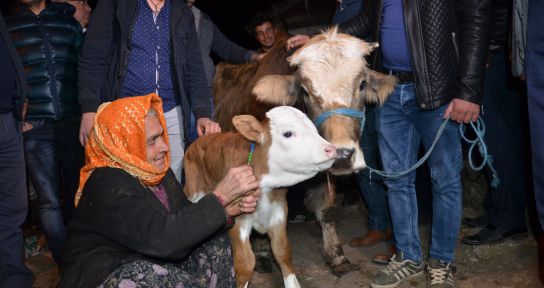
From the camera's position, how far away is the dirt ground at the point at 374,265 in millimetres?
3862

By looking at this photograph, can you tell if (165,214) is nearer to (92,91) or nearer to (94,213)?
(94,213)

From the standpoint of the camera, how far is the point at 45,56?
4000 millimetres

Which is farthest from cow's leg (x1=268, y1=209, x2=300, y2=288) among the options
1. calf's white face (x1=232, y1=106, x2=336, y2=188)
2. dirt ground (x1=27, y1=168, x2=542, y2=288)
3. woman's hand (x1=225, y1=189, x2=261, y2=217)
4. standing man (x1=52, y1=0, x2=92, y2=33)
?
standing man (x1=52, y1=0, x2=92, y2=33)

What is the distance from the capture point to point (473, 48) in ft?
10.8

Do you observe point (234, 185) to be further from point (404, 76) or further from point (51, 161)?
point (51, 161)

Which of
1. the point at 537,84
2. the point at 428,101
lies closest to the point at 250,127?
the point at 428,101

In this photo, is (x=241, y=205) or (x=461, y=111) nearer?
(x=241, y=205)

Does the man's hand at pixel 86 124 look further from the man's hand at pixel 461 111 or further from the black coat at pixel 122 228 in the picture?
the man's hand at pixel 461 111

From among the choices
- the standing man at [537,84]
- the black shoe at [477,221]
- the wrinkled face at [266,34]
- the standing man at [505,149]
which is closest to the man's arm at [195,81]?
the wrinkled face at [266,34]

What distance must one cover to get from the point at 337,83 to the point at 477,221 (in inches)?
96.8

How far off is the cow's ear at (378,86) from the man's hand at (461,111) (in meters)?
0.39

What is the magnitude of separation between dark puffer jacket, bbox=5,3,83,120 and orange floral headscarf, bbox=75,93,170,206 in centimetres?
172

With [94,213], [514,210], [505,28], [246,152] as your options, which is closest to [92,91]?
[246,152]

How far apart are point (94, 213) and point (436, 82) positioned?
2.10m
